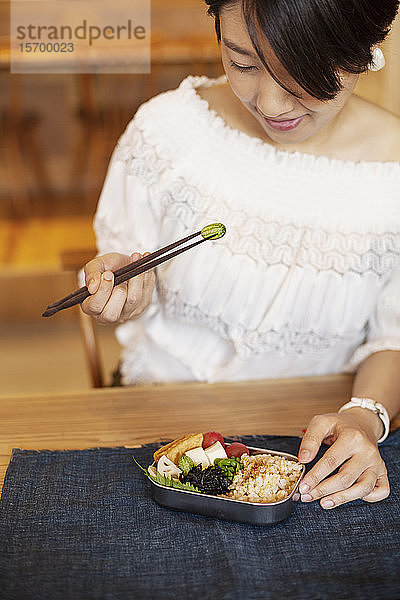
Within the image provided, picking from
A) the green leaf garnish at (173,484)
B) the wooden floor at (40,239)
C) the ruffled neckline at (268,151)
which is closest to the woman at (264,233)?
the ruffled neckline at (268,151)

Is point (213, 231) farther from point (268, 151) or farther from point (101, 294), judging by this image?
point (268, 151)

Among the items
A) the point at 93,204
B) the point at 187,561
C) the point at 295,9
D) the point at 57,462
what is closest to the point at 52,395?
the point at 57,462

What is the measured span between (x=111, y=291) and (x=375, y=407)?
17.5 inches

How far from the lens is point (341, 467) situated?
35.3 inches

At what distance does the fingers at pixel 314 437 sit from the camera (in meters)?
0.87

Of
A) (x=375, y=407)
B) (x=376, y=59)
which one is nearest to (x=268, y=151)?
(x=376, y=59)

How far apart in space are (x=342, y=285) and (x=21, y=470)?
66 centimetres

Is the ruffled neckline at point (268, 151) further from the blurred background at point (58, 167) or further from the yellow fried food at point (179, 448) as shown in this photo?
the blurred background at point (58, 167)

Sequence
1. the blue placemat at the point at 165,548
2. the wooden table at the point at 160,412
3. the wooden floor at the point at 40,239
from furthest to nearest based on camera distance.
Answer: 1. the wooden floor at the point at 40,239
2. the wooden table at the point at 160,412
3. the blue placemat at the point at 165,548

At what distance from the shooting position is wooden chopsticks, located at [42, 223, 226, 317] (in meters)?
0.91

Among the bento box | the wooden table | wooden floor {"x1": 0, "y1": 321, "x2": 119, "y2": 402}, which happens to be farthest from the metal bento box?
wooden floor {"x1": 0, "y1": 321, "x2": 119, "y2": 402}

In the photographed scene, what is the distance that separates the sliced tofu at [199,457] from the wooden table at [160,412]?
0.63 ft

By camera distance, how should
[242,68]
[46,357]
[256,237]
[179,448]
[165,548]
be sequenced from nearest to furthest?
[165,548] < [179,448] < [242,68] < [256,237] < [46,357]

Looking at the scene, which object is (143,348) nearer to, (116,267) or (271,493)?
(116,267)
